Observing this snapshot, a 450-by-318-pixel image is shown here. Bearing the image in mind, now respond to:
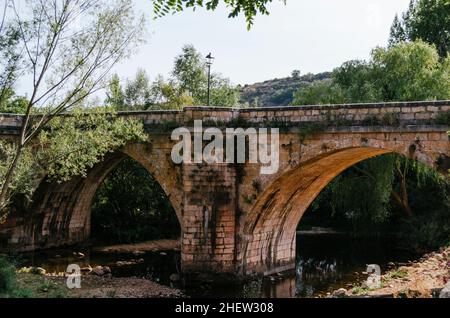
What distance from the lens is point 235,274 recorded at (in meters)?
16.9

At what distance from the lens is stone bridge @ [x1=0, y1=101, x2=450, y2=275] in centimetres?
1455

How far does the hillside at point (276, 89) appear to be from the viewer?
253 feet

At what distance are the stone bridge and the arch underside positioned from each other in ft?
0.12

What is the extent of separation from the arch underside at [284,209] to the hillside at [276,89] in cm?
5598

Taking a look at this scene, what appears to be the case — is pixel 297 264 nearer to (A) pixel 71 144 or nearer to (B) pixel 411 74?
(B) pixel 411 74

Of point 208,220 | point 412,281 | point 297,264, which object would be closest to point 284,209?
point 297,264

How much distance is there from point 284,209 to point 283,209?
90 millimetres

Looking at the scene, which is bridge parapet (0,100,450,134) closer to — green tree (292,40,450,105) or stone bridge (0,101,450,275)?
stone bridge (0,101,450,275)

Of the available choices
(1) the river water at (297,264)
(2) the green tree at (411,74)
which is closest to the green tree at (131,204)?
(1) the river water at (297,264)

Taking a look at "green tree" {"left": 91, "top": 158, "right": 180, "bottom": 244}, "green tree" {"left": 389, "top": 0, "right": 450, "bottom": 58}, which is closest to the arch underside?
"green tree" {"left": 91, "top": 158, "right": 180, "bottom": 244}

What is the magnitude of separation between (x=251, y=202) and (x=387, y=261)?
724 cm

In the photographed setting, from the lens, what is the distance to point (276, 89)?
8381 centimetres
